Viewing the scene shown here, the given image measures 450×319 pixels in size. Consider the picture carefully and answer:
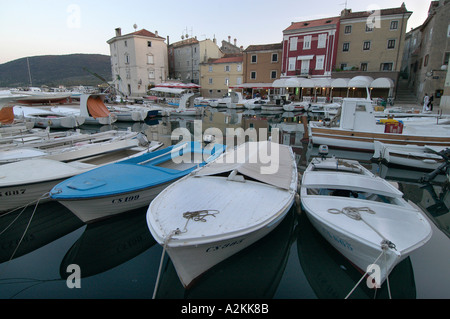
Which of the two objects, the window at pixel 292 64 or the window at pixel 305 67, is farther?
the window at pixel 292 64

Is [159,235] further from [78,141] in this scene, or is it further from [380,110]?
[380,110]

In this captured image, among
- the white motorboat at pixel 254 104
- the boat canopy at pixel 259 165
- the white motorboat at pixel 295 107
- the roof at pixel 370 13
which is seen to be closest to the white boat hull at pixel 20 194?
the boat canopy at pixel 259 165

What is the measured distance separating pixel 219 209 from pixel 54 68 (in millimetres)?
186426

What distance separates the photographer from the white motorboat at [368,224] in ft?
13.0

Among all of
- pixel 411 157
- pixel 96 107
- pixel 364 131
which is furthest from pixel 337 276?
pixel 96 107

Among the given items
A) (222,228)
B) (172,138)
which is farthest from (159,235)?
(172,138)

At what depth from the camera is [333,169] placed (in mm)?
7859

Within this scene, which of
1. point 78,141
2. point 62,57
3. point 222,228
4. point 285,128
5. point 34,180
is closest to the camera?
point 222,228

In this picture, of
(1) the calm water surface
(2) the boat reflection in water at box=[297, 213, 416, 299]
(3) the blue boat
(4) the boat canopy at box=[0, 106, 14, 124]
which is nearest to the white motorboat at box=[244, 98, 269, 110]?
(4) the boat canopy at box=[0, 106, 14, 124]

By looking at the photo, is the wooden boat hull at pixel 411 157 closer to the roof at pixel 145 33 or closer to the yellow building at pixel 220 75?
the yellow building at pixel 220 75

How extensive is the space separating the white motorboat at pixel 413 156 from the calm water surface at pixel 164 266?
4899 millimetres

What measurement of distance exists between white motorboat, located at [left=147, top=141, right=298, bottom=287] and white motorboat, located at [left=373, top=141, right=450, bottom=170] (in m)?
7.17

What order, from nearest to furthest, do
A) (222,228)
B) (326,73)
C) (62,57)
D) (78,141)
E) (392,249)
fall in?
(392,249) → (222,228) → (78,141) → (326,73) → (62,57)

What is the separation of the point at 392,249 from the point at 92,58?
21063 cm
